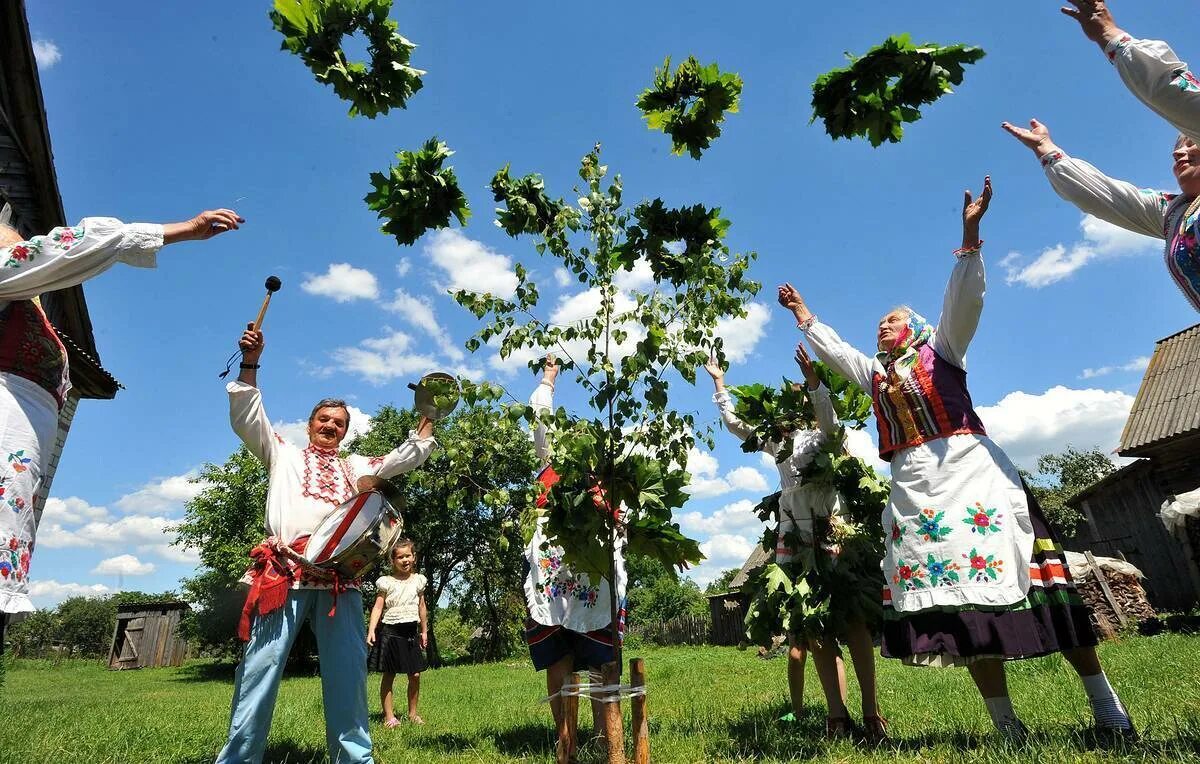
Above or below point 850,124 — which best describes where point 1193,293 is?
below

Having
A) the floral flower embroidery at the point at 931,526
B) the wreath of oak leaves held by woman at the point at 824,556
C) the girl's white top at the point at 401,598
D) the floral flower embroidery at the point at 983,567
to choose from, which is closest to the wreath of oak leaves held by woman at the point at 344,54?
the wreath of oak leaves held by woman at the point at 824,556

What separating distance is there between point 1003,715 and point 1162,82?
268 cm

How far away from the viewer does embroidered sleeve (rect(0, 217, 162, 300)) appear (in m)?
2.31

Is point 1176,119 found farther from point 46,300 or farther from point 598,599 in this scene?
point 46,300

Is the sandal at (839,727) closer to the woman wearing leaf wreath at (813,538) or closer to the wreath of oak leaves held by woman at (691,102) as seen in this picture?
the woman wearing leaf wreath at (813,538)

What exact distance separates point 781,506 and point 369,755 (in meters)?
2.95

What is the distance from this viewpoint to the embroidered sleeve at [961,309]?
3.11m

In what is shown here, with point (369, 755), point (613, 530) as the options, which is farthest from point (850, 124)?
point (369, 755)

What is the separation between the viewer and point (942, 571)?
2.92 metres

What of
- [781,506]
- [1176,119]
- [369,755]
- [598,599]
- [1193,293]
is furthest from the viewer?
[781,506]

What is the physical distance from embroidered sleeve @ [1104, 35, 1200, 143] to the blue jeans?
400cm

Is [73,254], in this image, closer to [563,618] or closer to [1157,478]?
[563,618]

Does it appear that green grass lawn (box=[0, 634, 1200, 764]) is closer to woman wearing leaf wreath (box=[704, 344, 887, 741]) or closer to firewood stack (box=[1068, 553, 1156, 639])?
woman wearing leaf wreath (box=[704, 344, 887, 741])

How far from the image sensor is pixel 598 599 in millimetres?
3795
